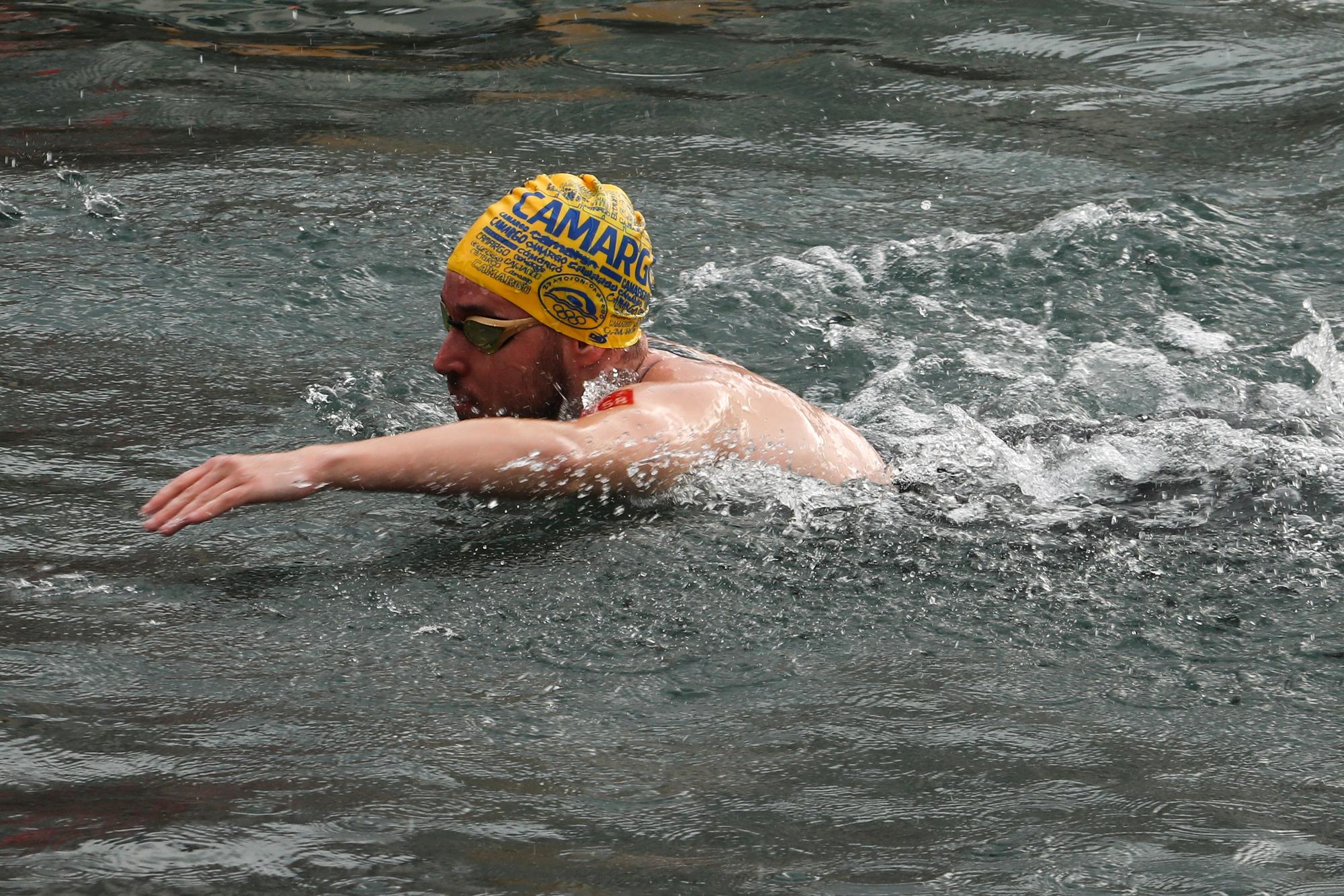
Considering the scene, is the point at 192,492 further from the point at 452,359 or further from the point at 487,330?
the point at 487,330

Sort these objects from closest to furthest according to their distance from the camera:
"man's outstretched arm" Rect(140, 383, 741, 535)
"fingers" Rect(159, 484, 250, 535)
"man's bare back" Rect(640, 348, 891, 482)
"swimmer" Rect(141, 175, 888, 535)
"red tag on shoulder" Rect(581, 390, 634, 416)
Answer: "fingers" Rect(159, 484, 250, 535) < "man's outstretched arm" Rect(140, 383, 741, 535) < "swimmer" Rect(141, 175, 888, 535) < "red tag on shoulder" Rect(581, 390, 634, 416) < "man's bare back" Rect(640, 348, 891, 482)

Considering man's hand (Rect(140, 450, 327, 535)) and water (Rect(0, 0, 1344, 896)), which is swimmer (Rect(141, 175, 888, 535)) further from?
man's hand (Rect(140, 450, 327, 535))

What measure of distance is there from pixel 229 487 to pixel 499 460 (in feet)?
2.17

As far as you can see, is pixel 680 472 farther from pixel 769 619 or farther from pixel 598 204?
pixel 598 204

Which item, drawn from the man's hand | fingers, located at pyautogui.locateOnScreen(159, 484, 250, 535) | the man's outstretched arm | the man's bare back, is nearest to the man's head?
the man's bare back

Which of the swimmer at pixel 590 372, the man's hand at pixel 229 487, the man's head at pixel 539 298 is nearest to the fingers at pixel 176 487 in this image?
the man's hand at pixel 229 487

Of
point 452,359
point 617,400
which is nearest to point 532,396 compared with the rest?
point 452,359

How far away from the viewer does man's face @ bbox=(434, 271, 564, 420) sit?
4.60m

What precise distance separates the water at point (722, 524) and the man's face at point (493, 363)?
12.8 inches

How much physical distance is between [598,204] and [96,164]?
4.41 metres

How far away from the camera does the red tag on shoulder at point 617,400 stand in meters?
4.36

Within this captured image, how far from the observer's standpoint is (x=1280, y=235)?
24.6 feet

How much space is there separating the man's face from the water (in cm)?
32

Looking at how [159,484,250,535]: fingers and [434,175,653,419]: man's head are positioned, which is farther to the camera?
[434,175,653,419]: man's head
